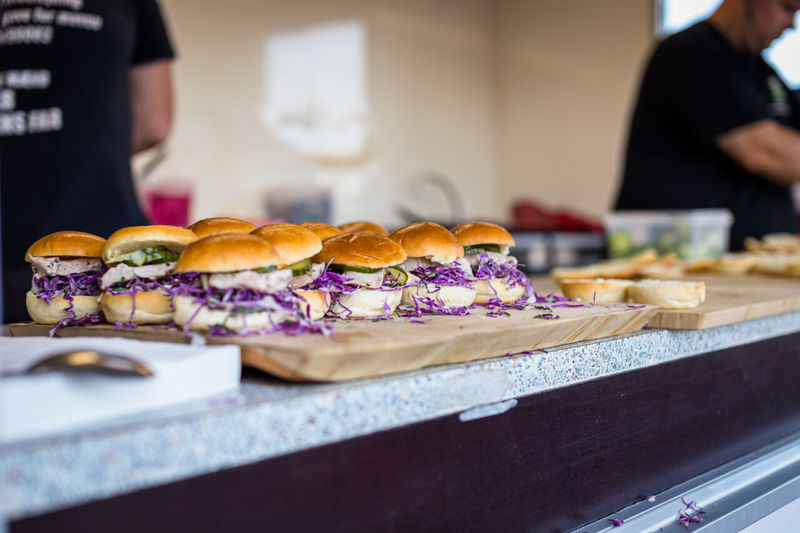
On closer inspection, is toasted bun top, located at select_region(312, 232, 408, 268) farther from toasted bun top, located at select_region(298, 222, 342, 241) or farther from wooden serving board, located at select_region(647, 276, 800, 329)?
wooden serving board, located at select_region(647, 276, 800, 329)

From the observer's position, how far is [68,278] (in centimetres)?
154

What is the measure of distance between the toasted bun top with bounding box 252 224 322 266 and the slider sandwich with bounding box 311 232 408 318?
10cm

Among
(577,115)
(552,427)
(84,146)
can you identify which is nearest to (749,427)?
(552,427)

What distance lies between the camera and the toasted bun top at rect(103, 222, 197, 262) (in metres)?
1.40

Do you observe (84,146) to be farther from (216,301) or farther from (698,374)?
(698,374)

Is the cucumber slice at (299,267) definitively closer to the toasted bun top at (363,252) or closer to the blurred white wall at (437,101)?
the toasted bun top at (363,252)

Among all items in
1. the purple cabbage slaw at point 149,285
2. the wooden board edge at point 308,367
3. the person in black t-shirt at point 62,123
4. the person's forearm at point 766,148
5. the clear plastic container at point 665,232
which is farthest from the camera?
the person's forearm at point 766,148

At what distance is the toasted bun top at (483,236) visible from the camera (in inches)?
72.4

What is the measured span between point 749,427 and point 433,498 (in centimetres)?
119

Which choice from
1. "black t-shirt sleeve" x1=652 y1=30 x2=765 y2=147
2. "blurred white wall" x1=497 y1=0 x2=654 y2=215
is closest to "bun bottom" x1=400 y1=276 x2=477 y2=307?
"black t-shirt sleeve" x1=652 y1=30 x2=765 y2=147

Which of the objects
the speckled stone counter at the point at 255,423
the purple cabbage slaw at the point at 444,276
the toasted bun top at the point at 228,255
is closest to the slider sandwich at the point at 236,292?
the toasted bun top at the point at 228,255

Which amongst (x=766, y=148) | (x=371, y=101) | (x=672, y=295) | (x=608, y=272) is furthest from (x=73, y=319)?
(x=371, y=101)

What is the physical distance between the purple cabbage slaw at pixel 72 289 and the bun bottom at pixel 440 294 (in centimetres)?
68

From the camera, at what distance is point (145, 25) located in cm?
301
